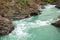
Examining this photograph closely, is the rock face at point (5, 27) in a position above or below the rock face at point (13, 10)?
above

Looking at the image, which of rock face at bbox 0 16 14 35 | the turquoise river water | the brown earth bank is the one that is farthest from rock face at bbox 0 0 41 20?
rock face at bbox 0 16 14 35

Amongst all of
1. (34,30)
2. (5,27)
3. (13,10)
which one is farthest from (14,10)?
(5,27)

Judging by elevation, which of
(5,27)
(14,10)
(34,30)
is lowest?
(14,10)

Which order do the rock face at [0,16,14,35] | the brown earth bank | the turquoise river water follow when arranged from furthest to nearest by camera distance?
the brown earth bank, the rock face at [0,16,14,35], the turquoise river water

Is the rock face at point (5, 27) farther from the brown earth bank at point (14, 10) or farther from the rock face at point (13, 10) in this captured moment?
the rock face at point (13, 10)

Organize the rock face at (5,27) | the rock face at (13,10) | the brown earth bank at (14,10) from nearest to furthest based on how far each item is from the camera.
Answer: the rock face at (5,27) < the brown earth bank at (14,10) < the rock face at (13,10)

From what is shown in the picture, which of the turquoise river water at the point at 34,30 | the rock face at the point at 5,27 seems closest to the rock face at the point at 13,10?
the turquoise river water at the point at 34,30

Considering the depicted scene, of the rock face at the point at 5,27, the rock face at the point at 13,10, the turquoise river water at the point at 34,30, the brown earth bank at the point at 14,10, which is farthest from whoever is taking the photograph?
the rock face at the point at 13,10

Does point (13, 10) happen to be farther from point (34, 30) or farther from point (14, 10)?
point (34, 30)

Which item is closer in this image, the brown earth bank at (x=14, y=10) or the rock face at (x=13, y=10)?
the brown earth bank at (x=14, y=10)

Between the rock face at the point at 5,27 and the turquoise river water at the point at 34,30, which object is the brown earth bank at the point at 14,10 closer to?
the turquoise river water at the point at 34,30

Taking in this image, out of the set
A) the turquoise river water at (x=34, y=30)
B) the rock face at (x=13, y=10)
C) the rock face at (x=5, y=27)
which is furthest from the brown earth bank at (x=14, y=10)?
the rock face at (x=5, y=27)

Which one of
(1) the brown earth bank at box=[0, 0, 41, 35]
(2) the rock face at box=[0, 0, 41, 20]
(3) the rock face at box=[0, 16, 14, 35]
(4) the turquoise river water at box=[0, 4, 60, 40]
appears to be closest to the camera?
(4) the turquoise river water at box=[0, 4, 60, 40]

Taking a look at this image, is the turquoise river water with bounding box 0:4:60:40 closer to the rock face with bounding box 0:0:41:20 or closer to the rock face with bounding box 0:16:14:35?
the rock face with bounding box 0:16:14:35
